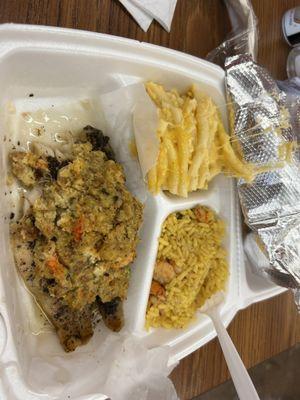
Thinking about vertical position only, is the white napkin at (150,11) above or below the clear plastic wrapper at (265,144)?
above

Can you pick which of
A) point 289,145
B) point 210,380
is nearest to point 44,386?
point 210,380

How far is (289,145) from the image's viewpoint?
1544mm

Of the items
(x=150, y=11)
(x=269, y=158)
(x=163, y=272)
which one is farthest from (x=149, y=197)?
(x=150, y=11)

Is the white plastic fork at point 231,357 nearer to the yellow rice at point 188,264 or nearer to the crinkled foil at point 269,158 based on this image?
the yellow rice at point 188,264

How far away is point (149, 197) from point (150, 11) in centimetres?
63

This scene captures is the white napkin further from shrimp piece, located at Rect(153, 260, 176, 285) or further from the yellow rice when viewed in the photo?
shrimp piece, located at Rect(153, 260, 176, 285)

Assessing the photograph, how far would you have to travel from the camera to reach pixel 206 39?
158 cm

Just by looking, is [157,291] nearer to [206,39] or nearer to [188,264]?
[188,264]

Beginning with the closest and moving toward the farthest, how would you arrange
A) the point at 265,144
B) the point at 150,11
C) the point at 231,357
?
the point at 231,357 < the point at 150,11 < the point at 265,144

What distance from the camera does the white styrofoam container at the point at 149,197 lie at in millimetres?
1099

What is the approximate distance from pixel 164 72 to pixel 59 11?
381 mm

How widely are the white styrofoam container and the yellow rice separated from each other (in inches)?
1.6

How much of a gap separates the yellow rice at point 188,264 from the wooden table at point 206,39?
0.25 metres

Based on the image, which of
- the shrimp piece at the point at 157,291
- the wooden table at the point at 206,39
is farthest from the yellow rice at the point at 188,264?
the wooden table at the point at 206,39
